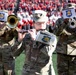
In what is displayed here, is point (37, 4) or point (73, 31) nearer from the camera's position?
point (73, 31)

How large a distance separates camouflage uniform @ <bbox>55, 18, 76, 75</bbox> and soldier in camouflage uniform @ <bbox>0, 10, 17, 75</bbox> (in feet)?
2.66

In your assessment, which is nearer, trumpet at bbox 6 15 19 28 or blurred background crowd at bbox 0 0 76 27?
trumpet at bbox 6 15 19 28

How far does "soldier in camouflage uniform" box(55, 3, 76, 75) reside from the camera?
21.5 feet

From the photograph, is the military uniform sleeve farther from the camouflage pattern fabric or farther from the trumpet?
the camouflage pattern fabric

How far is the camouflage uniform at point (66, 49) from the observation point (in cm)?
657

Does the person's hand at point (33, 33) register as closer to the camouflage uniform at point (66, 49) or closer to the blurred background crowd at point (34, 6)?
the camouflage uniform at point (66, 49)

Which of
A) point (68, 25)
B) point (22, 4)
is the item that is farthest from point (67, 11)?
point (22, 4)

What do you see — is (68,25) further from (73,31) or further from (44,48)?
(44,48)

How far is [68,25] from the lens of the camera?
259 inches

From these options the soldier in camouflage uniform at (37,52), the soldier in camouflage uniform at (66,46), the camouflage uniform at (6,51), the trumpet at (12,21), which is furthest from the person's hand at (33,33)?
the camouflage uniform at (6,51)

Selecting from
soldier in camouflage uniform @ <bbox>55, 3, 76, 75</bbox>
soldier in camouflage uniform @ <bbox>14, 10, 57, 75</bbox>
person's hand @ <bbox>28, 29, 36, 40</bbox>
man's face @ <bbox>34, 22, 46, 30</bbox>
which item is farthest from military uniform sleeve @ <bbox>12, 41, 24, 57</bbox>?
soldier in camouflage uniform @ <bbox>55, 3, 76, 75</bbox>

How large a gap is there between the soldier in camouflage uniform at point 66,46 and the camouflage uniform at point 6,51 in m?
0.82

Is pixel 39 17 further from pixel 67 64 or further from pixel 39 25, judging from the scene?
pixel 67 64

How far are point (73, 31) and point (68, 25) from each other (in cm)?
13
